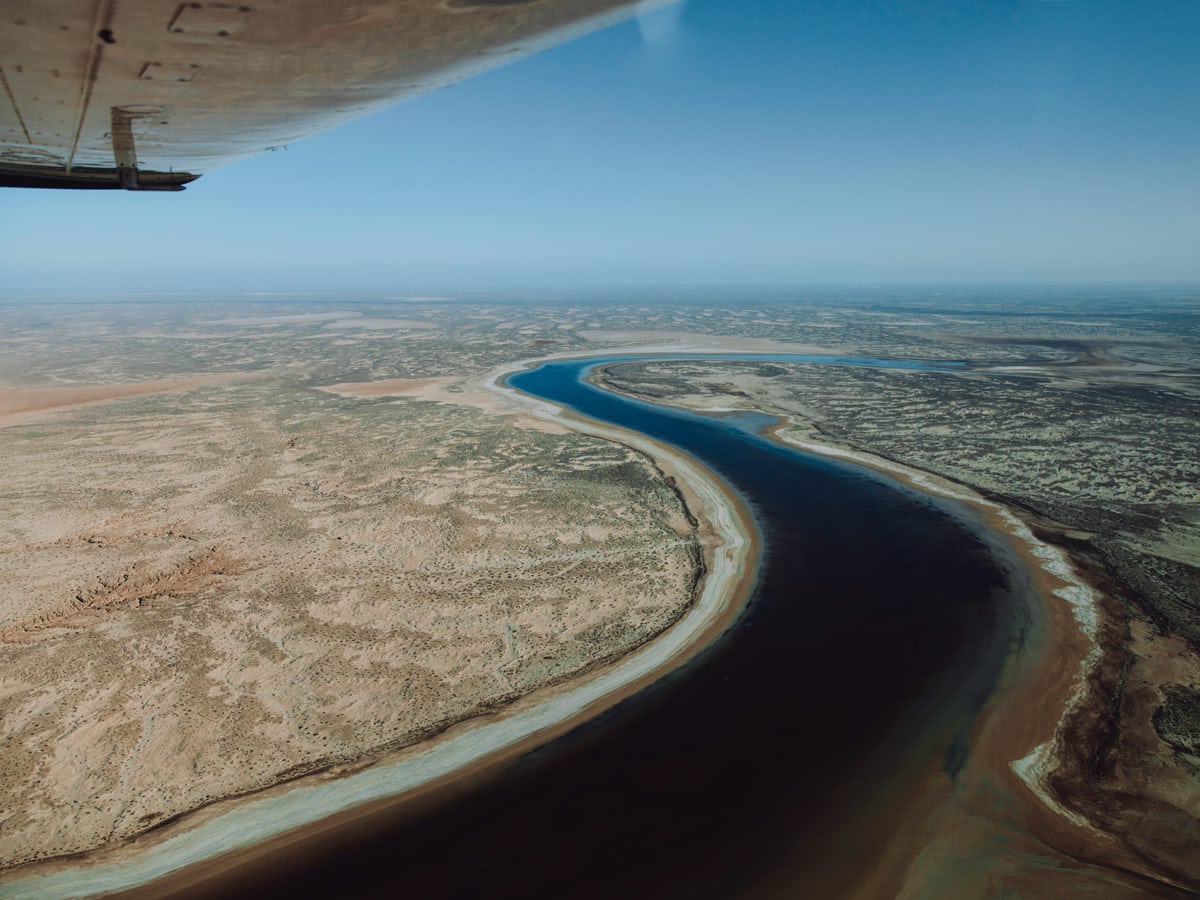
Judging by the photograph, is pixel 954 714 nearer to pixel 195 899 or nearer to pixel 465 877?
pixel 465 877

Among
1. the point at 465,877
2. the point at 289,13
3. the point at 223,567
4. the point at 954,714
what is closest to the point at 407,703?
the point at 465,877

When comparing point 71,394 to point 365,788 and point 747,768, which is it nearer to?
point 365,788

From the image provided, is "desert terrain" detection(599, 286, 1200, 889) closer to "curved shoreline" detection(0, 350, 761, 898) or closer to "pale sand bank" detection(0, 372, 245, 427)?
"curved shoreline" detection(0, 350, 761, 898)

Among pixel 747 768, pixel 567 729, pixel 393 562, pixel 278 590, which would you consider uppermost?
pixel 393 562

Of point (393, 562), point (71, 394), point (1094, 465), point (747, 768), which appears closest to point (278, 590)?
point (393, 562)

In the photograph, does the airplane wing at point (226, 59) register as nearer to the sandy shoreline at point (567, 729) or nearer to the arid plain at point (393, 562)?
the sandy shoreline at point (567, 729)
